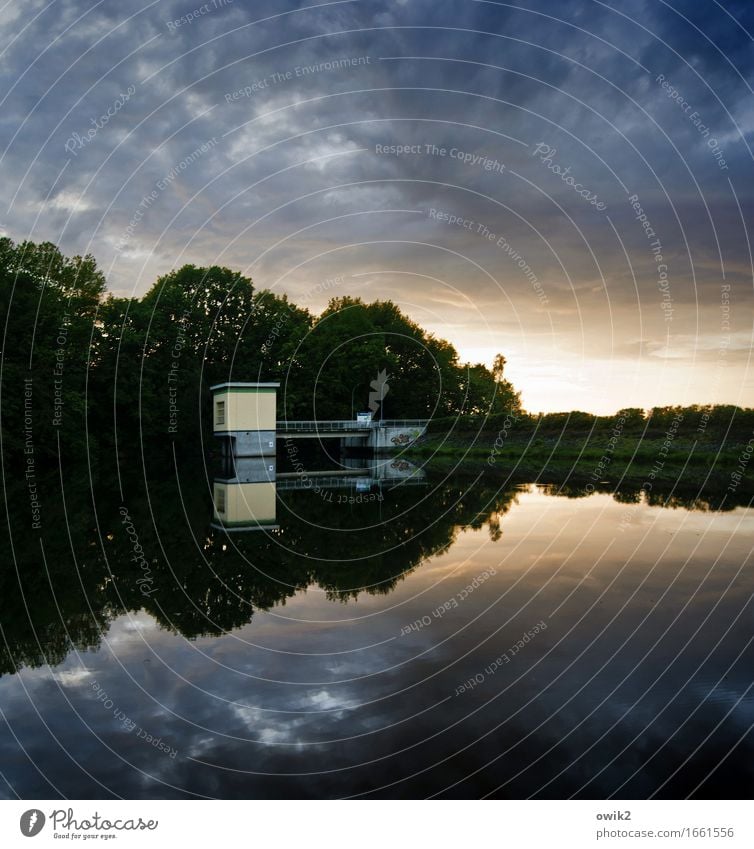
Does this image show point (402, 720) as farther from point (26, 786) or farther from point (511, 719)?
point (26, 786)

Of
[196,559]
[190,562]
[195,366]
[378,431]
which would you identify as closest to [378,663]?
[190,562]

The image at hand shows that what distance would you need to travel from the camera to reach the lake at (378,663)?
5379 mm

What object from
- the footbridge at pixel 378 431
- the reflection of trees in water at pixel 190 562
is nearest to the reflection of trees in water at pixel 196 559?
the reflection of trees in water at pixel 190 562

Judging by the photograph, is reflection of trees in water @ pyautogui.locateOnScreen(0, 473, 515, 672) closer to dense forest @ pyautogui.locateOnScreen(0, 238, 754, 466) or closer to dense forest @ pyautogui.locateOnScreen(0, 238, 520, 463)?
dense forest @ pyautogui.locateOnScreen(0, 238, 754, 466)

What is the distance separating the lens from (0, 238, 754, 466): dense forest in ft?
130

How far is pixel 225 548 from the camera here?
14492 millimetres

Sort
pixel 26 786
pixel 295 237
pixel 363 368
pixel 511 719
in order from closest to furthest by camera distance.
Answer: pixel 26 786, pixel 511 719, pixel 295 237, pixel 363 368

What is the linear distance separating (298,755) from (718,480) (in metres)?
29.0

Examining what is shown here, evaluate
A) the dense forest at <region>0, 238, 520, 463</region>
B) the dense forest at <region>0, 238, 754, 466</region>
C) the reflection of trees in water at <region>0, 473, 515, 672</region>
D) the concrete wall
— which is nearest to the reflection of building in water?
the reflection of trees in water at <region>0, 473, 515, 672</region>

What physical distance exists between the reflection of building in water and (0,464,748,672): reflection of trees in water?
21.9 inches

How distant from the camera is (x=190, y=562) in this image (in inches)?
512

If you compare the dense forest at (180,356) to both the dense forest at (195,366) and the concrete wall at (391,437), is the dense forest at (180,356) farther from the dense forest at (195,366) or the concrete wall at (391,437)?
the concrete wall at (391,437)

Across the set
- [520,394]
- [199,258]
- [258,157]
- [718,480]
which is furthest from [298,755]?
[520,394]

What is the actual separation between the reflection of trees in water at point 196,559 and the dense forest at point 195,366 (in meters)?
19.0
